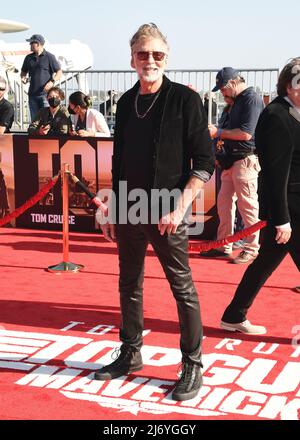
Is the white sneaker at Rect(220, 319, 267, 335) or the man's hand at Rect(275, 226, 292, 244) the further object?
the white sneaker at Rect(220, 319, 267, 335)

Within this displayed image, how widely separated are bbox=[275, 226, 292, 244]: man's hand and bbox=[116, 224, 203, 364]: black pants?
876 millimetres

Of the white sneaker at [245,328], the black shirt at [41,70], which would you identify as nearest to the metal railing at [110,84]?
the black shirt at [41,70]

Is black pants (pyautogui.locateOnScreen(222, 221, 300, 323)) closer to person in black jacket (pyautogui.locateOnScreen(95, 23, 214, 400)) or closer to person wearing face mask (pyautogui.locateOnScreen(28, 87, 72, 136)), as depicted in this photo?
person in black jacket (pyautogui.locateOnScreen(95, 23, 214, 400))

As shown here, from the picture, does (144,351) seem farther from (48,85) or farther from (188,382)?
(48,85)

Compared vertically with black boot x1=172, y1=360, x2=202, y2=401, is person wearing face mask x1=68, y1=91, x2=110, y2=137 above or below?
above

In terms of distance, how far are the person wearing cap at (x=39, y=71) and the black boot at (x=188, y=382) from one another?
1000cm

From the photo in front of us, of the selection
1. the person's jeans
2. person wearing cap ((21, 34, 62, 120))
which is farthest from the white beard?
the person's jeans

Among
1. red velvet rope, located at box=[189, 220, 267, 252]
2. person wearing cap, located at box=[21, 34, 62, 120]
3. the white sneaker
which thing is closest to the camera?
the white sneaker

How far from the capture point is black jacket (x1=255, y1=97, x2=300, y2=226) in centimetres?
443

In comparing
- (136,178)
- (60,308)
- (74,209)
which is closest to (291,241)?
(136,178)

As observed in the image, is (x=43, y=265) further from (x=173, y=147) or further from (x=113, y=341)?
(x=173, y=147)

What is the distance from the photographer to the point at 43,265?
7.73m

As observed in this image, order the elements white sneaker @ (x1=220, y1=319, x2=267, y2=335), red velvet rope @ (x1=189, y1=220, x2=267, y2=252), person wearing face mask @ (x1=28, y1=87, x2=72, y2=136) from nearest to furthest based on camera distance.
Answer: white sneaker @ (x1=220, y1=319, x2=267, y2=335) → red velvet rope @ (x1=189, y1=220, x2=267, y2=252) → person wearing face mask @ (x1=28, y1=87, x2=72, y2=136)

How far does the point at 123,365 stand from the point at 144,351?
483mm
